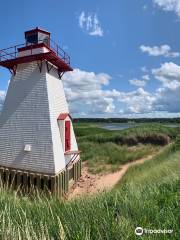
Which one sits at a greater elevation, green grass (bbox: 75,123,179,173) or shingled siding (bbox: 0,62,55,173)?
shingled siding (bbox: 0,62,55,173)

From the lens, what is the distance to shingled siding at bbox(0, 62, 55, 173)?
13031 mm

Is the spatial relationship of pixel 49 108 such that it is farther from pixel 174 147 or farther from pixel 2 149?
pixel 174 147

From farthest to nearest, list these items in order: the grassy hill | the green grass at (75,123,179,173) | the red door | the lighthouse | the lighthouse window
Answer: the green grass at (75,123,179,173) → the red door → the lighthouse window → the lighthouse → the grassy hill

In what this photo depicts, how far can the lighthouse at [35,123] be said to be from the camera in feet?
42.4

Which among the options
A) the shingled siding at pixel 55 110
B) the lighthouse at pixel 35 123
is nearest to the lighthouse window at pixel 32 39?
the lighthouse at pixel 35 123

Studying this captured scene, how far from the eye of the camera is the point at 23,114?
13852 millimetres

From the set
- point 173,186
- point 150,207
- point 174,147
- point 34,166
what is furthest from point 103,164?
point 150,207

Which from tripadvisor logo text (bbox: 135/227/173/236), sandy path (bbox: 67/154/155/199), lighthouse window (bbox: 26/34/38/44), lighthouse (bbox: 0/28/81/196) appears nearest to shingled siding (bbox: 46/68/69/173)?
lighthouse (bbox: 0/28/81/196)

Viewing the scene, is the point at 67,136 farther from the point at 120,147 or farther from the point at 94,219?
the point at 94,219

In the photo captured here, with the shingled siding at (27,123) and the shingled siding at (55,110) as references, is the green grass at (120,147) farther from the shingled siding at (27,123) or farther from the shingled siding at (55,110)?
the shingled siding at (27,123)

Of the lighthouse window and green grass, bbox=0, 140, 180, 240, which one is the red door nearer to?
the lighthouse window

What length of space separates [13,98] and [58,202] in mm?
10606

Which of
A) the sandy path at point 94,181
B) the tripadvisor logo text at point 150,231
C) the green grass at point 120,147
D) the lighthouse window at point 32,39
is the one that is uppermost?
the lighthouse window at point 32,39

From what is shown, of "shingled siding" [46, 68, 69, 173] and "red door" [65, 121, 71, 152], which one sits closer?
"shingled siding" [46, 68, 69, 173]
